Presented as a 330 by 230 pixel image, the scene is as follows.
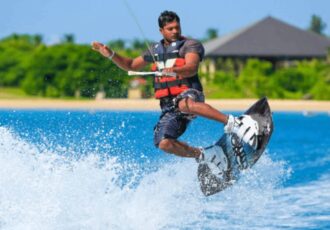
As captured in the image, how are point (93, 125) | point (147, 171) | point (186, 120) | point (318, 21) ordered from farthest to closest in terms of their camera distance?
point (318, 21)
point (93, 125)
point (147, 171)
point (186, 120)

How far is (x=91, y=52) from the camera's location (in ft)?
103

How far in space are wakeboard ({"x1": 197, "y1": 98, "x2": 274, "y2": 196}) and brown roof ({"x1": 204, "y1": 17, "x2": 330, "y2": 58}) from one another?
111 feet

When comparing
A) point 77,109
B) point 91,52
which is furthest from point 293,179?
point 91,52

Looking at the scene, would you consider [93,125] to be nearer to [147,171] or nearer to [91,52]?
[147,171]

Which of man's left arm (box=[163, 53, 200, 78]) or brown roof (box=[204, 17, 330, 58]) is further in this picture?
brown roof (box=[204, 17, 330, 58])

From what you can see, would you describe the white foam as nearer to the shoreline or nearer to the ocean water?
the ocean water

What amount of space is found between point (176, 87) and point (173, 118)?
9.8 inches

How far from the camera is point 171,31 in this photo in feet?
18.1

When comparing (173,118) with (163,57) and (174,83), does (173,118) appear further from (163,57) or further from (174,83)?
(163,57)

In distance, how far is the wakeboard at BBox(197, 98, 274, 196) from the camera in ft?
19.4

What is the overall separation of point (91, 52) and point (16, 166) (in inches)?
996

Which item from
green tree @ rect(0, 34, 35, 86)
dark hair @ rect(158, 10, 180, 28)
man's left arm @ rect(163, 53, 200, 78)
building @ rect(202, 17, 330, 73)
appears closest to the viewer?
man's left arm @ rect(163, 53, 200, 78)

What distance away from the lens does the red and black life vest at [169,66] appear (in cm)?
554

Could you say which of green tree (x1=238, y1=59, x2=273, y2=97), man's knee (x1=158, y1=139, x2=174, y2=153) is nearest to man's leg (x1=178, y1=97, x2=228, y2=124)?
man's knee (x1=158, y1=139, x2=174, y2=153)
